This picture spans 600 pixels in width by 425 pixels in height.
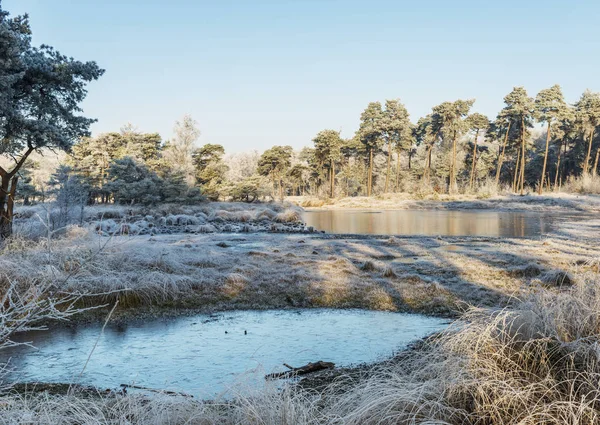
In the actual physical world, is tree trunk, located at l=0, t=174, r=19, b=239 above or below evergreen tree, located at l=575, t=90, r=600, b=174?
below

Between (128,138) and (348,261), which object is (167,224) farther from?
(128,138)

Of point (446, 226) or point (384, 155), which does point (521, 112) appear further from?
point (446, 226)

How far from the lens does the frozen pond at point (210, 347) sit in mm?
4184

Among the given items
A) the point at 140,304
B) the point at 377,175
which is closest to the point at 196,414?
the point at 140,304

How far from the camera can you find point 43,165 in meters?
52.0

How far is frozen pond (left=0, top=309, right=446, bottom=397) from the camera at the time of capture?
4184 millimetres

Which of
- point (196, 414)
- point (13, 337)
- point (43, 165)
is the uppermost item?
point (43, 165)

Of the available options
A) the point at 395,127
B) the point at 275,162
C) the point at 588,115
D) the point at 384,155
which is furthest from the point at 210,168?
the point at 588,115

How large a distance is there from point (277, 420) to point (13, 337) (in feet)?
13.9

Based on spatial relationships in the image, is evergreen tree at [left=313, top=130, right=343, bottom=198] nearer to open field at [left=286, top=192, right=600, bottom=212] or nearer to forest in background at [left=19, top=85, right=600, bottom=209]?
forest in background at [left=19, top=85, right=600, bottom=209]

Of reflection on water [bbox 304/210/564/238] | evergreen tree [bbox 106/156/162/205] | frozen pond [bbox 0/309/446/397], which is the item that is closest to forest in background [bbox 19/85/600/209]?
evergreen tree [bbox 106/156/162/205]

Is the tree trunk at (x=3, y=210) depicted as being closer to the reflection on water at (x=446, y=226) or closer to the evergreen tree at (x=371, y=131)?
the reflection on water at (x=446, y=226)

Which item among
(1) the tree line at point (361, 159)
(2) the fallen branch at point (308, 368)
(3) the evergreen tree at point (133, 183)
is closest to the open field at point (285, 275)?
(2) the fallen branch at point (308, 368)

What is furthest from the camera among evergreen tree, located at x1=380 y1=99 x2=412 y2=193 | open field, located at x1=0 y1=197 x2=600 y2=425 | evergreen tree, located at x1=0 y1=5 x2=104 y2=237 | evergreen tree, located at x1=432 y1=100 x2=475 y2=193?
evergreen tree, located at x1=380 y1=99 x2=412 y2=193
